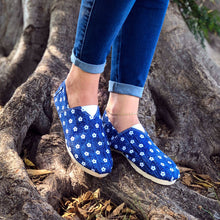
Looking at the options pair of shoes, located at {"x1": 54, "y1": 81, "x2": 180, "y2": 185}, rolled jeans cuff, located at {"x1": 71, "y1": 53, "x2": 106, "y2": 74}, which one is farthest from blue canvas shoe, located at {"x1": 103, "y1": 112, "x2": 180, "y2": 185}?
rolled jeans cuff, located at {"x1": 71, "y1": 53, "x2": 106, "y2": 74}

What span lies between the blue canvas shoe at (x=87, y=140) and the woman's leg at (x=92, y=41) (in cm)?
5

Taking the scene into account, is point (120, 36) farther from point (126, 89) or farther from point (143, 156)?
point (143, 156)

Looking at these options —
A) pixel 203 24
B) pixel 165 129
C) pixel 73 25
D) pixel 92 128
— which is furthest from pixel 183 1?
pixel 92 128

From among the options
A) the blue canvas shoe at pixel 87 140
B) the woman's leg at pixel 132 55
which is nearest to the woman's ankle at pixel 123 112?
the woman's leg at pixel 132 55

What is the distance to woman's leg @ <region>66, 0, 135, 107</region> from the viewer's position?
3.20ft

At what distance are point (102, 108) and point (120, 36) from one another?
515 mm

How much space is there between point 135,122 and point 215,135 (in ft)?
2.36

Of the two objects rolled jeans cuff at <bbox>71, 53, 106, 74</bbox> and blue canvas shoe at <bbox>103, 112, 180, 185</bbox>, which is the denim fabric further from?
blue canvas shoe at <bbox>103, 112, 180, 185</bbox>

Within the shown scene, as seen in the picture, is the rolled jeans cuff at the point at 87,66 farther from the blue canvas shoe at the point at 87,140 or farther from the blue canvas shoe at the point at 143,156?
the blue canvas shoe at the point at 143,156

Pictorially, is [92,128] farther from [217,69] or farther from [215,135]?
[217,69]

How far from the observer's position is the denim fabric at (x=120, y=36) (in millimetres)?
988

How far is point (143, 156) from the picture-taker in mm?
1209

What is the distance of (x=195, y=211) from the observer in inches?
47.4

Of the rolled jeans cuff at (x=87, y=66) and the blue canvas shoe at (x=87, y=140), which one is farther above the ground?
the rolled jeans cuff at (x=87, y=66)
